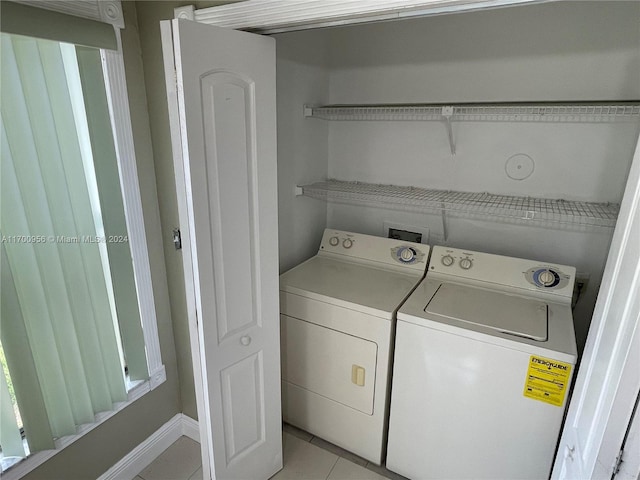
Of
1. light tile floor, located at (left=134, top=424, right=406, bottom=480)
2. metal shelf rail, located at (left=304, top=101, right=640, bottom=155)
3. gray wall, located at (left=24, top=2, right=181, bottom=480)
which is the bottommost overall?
light tile floor, located at (left=134, top=424, right=406, bottom=480)

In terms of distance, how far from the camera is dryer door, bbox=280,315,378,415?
1747 millimetres

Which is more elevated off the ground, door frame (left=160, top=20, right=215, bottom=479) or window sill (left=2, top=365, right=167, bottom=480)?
door frame (left=160, top=20, right=215, bottom=479)

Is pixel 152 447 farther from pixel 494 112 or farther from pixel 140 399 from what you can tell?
pixel 494 112

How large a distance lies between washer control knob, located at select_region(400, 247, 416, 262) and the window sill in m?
1.39

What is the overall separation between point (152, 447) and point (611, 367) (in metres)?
2.02

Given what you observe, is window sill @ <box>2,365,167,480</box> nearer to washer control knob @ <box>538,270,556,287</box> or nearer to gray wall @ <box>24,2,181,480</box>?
gray wall @ <box>24,2,181,480</box>

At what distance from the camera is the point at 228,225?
1349 millimetres

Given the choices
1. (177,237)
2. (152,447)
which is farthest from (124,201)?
(152,447)

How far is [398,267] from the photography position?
6.82 ft

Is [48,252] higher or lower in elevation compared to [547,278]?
higher

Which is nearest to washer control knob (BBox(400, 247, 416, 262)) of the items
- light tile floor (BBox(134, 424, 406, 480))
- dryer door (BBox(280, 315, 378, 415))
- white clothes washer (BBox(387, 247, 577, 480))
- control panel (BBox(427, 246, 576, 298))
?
control panel (BBox(427, 246, 576, 298))

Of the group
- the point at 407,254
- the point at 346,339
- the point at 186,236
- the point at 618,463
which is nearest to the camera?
the point at 618,463

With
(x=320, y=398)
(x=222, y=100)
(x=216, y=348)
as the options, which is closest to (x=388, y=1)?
(x=222, y=100)

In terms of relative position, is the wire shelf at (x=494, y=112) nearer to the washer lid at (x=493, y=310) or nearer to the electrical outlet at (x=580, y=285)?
the electrical outlet at (x=580, y=285)
